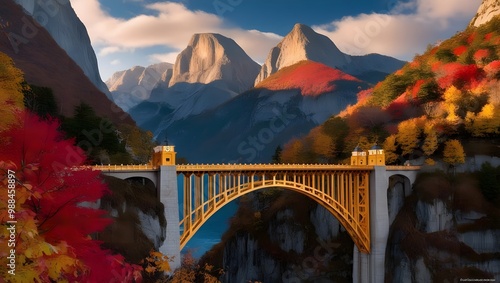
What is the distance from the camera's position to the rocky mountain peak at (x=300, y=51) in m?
160

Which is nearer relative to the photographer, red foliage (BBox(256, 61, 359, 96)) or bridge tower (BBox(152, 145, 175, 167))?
bridge tower (BBox(152, 145, 175, 167))

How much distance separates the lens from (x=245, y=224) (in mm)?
51656

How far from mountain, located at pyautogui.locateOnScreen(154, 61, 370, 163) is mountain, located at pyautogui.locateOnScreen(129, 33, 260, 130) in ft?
74.2

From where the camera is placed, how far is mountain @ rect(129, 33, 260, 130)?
573 feet

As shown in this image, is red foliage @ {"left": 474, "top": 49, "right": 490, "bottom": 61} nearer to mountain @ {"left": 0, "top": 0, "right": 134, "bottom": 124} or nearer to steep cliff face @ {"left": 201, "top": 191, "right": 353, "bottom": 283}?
steep cliff face @ {"left": 201, "top": 191, "right": 353, "bottom": 283}

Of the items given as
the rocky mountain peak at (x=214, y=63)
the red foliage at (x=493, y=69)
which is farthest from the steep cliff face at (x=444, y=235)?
the rocky mountain peak at (x=214, y=63)

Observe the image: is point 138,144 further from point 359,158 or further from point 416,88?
point 416,88

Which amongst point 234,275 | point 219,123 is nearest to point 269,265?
point 234,275

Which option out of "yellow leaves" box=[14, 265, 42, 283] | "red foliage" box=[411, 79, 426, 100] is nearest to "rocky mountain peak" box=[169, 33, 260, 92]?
"red foliage" box=[411, 79, 426, 100]

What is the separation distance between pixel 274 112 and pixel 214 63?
5552 centimetres

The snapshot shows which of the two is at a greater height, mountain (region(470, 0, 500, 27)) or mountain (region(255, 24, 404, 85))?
mountain (region(255, 24, 404, 85))

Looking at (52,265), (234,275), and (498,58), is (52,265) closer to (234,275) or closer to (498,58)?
(234,275)

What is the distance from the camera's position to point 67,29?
10556 cm

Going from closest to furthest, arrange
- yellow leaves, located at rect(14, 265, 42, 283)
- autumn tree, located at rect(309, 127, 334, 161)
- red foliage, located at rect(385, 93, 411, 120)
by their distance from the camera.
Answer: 1. yellow leaves, located at rect(14, 265, 42, 283)
2. autumn tree, located at rect(309, 127, 334, 161)
3. red foliage, located at rect(385, 93, 411, 120)
